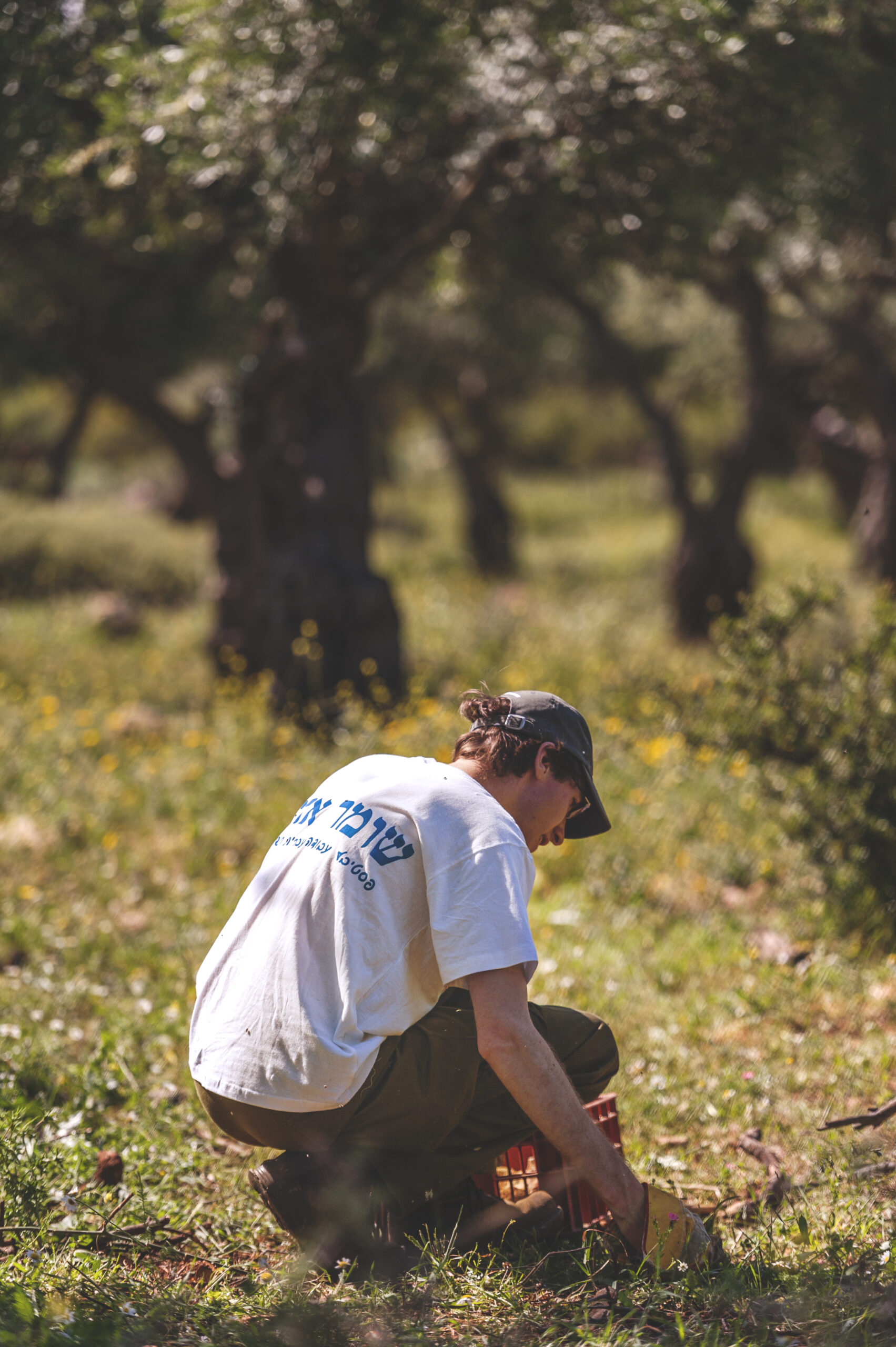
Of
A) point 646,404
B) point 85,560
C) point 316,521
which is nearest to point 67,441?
point 85,560

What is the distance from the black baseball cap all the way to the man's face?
0.11ft

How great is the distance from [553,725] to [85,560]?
1240 cm

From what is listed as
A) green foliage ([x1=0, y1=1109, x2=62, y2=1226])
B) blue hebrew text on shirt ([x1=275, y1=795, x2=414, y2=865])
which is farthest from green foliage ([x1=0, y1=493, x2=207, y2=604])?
blue hebrew text on shirt ([x1=275, y1=795, x2=414, y2=865])

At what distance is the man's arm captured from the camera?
2336mm

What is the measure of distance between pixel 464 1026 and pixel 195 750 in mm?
4355

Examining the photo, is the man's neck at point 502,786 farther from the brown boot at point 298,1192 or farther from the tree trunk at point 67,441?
the tree trunk at point 67,441

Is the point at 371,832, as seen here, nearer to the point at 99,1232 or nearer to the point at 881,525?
the point at 99,1232

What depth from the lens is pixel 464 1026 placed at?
2.81 metres

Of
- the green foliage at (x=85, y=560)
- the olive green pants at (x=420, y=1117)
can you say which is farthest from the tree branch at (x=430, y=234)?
the green foliage at (x=85, y=560)

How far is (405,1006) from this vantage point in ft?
8.34

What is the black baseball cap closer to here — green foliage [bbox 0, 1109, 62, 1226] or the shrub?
green foliage [bbox 0, 1109, 62, 1226]

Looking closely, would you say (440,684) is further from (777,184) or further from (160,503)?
(160,503)

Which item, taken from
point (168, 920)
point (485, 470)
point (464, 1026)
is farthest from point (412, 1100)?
point (485, 470)

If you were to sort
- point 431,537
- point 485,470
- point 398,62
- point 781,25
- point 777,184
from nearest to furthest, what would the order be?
point 781,25
point 398,62
point 777,184
point 485,470
point 431,537
